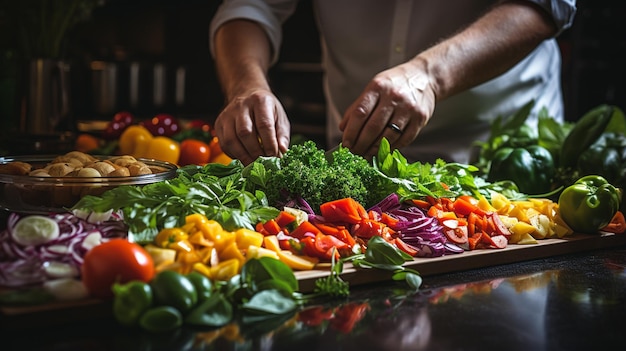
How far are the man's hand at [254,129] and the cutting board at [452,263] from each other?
19.5 inches

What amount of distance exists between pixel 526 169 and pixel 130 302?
128 centimetres

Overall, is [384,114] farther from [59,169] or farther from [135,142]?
[135,142]

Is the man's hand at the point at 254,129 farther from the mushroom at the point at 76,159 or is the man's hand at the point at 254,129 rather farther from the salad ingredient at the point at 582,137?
the salad ingredient at the point at 582,137

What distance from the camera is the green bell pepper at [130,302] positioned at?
1.06 meters

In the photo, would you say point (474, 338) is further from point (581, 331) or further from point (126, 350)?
point (126, 350)

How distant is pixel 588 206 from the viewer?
1639 millimetres

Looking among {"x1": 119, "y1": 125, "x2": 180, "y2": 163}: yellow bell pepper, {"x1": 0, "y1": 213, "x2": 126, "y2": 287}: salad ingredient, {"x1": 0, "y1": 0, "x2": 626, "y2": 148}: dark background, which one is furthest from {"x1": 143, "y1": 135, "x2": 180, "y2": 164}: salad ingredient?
{"x1": 0, "y1": 0, "x2": 626, "y2": 148}: dark background

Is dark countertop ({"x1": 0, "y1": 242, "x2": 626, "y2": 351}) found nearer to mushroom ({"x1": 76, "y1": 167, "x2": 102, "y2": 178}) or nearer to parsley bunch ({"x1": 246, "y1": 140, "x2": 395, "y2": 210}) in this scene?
parsley bunch ({"x1": 246, "y1": 140, "x2": 395, "y2": 210})

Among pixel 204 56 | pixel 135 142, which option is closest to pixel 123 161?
pixel 135 142

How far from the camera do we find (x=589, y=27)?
425 cm

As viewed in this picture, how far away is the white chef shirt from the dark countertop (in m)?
1.20

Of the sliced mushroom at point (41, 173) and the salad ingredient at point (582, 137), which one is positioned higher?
the salad ingredient at point (582, 137)

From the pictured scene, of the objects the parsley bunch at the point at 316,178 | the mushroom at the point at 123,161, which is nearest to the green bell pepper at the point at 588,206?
the parsley bunch at the point at 316,178

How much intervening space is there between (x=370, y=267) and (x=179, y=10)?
4.37 m
